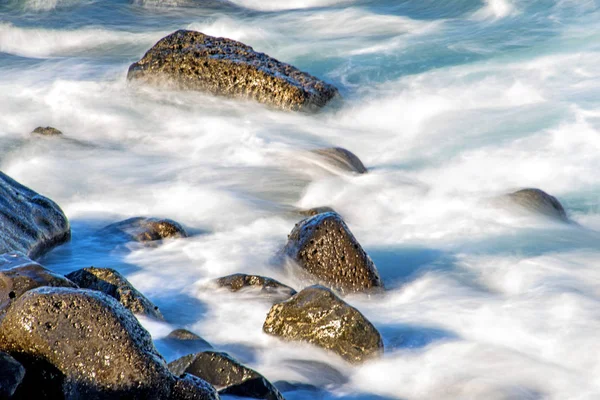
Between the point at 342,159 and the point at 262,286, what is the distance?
3.30 meters

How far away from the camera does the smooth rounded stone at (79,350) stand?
126 inches

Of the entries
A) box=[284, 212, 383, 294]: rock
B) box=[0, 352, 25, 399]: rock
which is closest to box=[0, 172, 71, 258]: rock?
box=[284, 212, 383, 294]: rock

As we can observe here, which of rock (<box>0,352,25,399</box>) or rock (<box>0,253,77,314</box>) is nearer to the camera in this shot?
rock (<box>0,352,25,399</box>)

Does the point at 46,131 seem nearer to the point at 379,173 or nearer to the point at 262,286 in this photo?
the point at 379,173

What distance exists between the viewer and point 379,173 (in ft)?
28.4

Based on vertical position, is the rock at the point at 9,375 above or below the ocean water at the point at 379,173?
above

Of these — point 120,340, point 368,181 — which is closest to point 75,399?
point 120,340

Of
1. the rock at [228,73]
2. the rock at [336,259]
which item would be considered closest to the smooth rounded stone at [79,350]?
the rock at [336,259]

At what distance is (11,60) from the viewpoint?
13383 mm

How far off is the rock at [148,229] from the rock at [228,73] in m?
3.66

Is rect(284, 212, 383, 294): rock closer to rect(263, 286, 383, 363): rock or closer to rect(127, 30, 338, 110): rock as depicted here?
rect(263, 286, 383, 363): rock

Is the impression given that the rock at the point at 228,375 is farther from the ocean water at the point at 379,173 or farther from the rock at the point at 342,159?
the rock at the point at 342,159

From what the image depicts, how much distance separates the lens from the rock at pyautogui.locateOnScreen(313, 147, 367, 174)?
335 inches

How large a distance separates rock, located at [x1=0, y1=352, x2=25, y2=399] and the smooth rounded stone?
14cm
